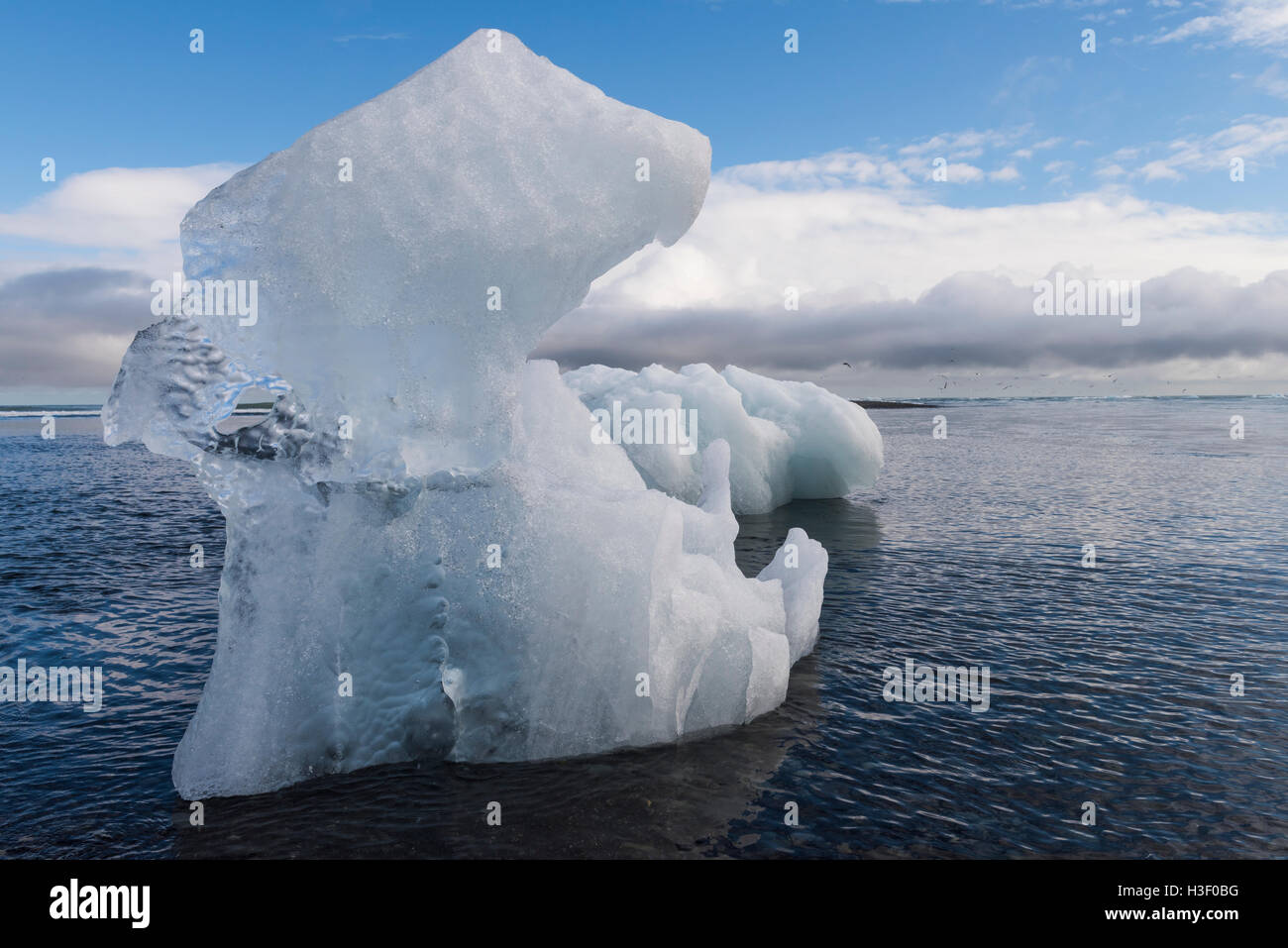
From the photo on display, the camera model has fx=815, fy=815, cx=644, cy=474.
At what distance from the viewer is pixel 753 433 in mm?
23688

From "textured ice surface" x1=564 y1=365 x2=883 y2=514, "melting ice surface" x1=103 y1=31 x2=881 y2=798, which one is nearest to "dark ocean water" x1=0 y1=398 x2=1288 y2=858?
"melting ice surface" x1=103 y1=31 x2=881 y2=798

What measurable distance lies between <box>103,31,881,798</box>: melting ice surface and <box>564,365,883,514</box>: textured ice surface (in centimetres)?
1439

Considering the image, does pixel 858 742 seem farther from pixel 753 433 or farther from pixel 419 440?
pixel 753 433

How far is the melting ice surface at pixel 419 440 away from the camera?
22.0ft

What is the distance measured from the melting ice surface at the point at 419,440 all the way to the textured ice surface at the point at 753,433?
47.2 ft

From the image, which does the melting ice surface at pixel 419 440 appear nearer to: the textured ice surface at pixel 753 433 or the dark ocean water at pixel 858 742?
the dark ocean water at pixel 858 742

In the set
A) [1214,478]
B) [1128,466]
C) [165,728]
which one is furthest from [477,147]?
[1128,466]

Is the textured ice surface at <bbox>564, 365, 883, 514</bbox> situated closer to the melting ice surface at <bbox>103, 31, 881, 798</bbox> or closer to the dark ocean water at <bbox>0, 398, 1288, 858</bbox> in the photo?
the dark ocean water at <bbox>0, 398, 1288, 858</bbox>

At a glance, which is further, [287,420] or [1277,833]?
[287,420]

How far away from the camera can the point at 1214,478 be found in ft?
99.3

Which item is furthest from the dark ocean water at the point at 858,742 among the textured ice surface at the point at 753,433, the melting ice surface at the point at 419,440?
the textured ice surface at the point at 753,433

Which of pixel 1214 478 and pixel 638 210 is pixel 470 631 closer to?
pixel 638 210

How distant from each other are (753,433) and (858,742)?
641 inches

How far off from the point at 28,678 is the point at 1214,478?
3526 centimetres
